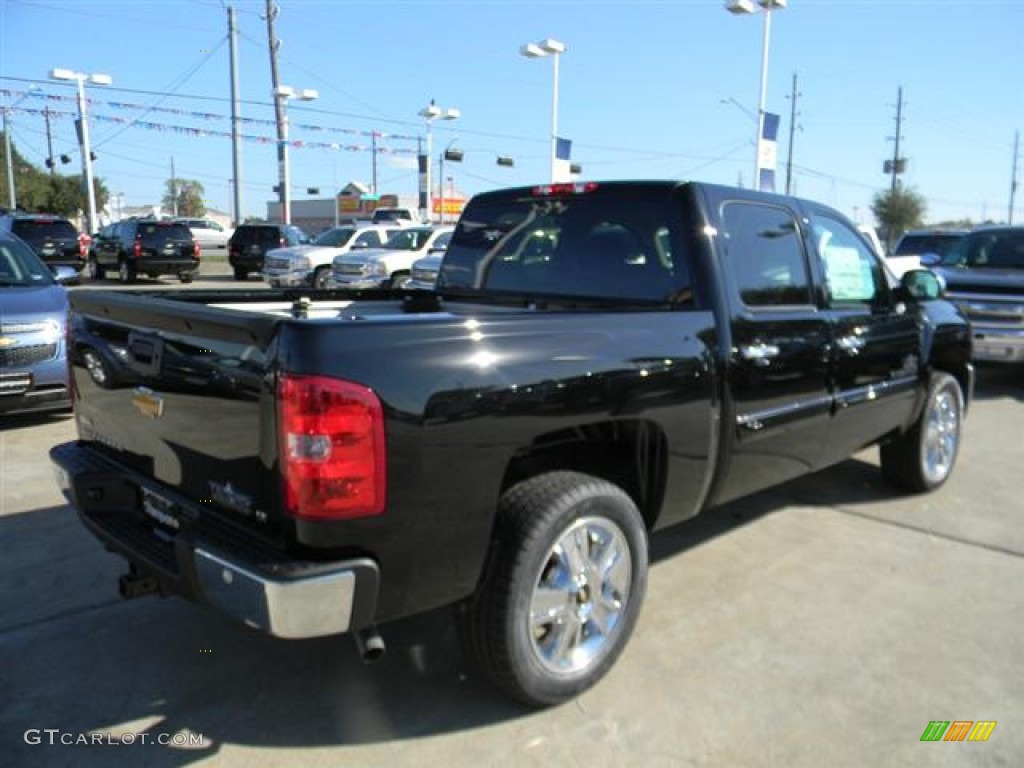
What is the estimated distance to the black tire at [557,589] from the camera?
9.04 feet

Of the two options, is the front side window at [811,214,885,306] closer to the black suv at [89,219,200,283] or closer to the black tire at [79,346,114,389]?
the black tire at [79,346,114,389]

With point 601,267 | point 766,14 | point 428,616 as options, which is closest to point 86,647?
point 428,616

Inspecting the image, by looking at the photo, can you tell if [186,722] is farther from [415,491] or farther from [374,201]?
[374,201]

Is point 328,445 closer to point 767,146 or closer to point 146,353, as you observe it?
point 146,353

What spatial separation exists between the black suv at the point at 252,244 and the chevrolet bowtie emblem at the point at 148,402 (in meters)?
22.3

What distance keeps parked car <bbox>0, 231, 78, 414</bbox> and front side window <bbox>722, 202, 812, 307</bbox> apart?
4987 mm

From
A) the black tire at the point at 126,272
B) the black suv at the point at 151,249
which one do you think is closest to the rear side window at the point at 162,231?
the black suv at the point at 151,249

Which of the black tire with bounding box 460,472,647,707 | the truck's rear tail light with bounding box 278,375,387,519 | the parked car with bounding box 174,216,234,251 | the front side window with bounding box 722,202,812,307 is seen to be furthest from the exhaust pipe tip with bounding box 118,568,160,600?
the parked car with bounding box 174,216,234,251

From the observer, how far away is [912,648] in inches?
137

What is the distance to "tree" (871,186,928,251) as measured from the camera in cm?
7006

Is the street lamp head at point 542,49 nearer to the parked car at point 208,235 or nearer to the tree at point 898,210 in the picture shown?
the parked car at point 208,235

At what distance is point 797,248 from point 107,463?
10.7 feet

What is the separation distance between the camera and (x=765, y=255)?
392 cm

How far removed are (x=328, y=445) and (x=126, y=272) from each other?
23453mm
